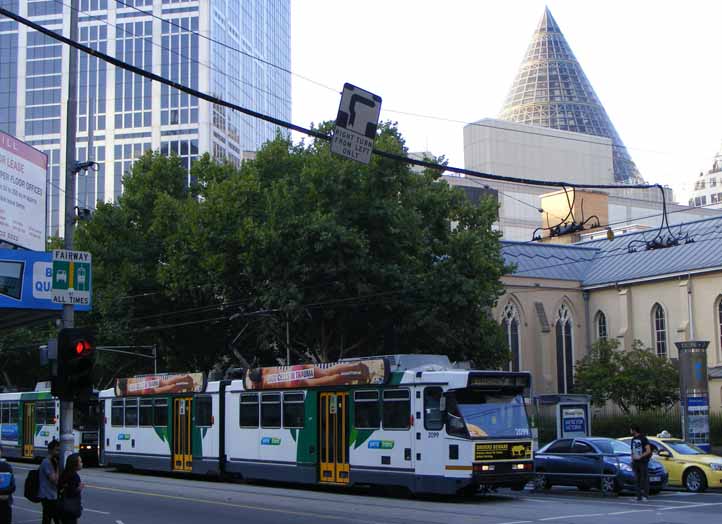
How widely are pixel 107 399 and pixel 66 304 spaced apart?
20.6 meters

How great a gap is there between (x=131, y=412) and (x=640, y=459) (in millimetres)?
17738

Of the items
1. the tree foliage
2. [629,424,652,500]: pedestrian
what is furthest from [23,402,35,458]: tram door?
[629,424,652,500]: pedestrian

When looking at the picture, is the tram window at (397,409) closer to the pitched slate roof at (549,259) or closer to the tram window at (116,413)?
the tram window at (116,413)

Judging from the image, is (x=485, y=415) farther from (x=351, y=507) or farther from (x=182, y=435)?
(x=182, y=435)

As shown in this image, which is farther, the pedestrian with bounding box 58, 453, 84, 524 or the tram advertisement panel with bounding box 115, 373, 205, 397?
the tram advertisement panel with bounding box 115, 373, 205, 397

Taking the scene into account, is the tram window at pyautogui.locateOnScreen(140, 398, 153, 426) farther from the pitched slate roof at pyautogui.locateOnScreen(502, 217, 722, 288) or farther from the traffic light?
the pitched slate roof at pyautogui.locateOnScreen(502, 217, 722, 288)

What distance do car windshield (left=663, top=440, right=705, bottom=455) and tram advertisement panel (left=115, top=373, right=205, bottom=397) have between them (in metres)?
13.3

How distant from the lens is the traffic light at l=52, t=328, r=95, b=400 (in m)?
13.8

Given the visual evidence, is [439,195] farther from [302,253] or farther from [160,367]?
[160,367]

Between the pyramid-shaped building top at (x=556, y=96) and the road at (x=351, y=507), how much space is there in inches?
5645

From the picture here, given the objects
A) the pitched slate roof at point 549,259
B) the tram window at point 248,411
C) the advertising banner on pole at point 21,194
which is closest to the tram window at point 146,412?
the tram window at point 248,411

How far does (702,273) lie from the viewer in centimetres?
5825

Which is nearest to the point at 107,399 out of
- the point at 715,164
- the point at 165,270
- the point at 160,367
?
the point at 165,270

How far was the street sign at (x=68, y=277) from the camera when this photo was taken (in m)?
15.7
